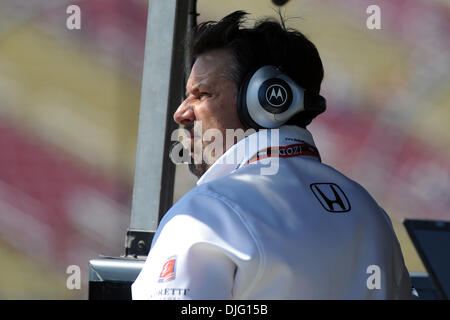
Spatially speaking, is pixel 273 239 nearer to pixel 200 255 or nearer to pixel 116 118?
pixel 200 255

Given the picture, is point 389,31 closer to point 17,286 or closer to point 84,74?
point 84,74

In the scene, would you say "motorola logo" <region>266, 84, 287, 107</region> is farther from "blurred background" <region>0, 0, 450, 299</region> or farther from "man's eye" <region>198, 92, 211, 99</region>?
"blurred background" <region>0, 0, 450, 299</region>

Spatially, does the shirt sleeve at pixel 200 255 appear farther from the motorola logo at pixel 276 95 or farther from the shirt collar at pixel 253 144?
the motorola logo at pixel 276 95

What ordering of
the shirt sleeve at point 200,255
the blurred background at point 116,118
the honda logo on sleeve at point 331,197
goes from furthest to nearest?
the blurred background at point 116,118 < the honda logo on sleeve at point 331,197 < the shirt sleeve at point 200,255

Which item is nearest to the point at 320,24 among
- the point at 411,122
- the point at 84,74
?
the point at 411,122

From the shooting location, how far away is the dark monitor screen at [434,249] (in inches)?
61.4

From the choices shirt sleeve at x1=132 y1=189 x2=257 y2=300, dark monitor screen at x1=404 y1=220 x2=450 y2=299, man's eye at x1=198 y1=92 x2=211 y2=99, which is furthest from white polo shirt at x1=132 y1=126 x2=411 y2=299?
dark monitor screen at x1=404 y1=220 x2=450 y2=299

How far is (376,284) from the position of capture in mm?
1111

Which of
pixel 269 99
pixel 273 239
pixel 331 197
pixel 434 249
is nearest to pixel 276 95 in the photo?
pixel 269 99

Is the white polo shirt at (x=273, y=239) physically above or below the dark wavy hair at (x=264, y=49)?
below

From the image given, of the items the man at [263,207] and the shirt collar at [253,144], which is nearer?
the man at [263,207]

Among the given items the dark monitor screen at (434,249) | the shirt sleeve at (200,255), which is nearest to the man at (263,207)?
the shirt sleeve at (200,255)

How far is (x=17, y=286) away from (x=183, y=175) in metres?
1.23

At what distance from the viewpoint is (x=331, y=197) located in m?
1.14
